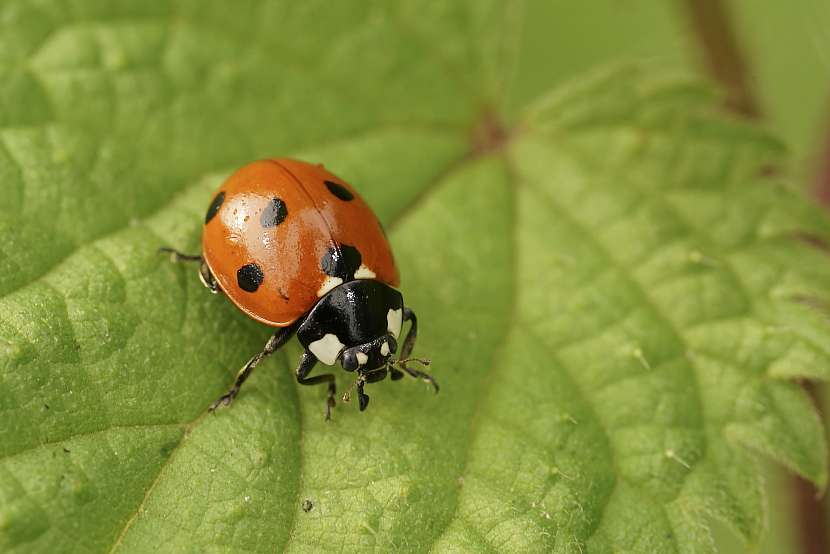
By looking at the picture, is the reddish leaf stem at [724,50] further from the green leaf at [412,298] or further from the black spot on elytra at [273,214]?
the black spot on elytra at [273,214]

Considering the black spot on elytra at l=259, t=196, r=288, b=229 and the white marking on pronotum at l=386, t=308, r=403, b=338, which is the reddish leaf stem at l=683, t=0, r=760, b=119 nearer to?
the white marking on pronotum at l=386, t=308, r=403, b=338

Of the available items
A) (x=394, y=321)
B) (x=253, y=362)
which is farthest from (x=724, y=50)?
(x=253, y=362)

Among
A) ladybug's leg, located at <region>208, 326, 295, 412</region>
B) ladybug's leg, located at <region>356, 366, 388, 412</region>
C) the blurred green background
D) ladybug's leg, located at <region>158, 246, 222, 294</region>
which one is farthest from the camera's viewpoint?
the blurred green background

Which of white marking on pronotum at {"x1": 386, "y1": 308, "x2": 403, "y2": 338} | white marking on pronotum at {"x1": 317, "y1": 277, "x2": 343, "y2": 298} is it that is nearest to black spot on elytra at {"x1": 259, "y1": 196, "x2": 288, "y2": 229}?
white marking on pronotum at {"x1": 317, "y1": 277, "x2": 343, "y2": 298}

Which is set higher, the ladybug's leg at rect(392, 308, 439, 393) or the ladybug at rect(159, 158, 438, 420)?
the ladybug at rect(159, 158, 438, 420)

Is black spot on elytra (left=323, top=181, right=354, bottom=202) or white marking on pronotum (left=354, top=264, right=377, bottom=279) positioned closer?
white marking on pronotum (left=354, top=264, right=377, bottom=279)

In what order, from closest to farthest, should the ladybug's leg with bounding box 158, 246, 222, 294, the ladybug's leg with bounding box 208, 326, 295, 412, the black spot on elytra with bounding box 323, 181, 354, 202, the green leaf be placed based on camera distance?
the green leaf → the ladybug's leg with bounding box 208, 326, 295, 412 → the ladybug's leg with bounding box 158, 246, 222, 294 → the black spot on elytra with bounding box 323, 181, 354, 202

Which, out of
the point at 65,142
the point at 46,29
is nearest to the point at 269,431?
the point at 65,142
